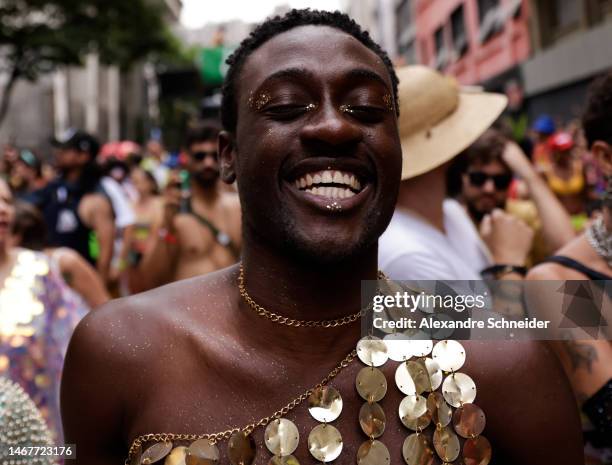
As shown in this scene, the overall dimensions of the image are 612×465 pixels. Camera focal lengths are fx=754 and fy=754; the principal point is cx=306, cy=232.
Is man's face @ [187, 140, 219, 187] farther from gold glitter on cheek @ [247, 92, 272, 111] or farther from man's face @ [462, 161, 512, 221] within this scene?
gold glitter on cheek @ [247, 92, 272, 111]

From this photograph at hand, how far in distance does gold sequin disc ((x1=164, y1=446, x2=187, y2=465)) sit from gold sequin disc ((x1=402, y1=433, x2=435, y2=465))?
0.46 meters

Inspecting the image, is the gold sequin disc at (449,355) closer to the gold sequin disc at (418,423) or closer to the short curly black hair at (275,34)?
the gold sequin disc at (418,423)

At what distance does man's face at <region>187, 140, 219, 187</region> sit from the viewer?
16.6 feet

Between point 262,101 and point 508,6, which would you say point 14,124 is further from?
point 262,101

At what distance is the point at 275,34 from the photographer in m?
1.81

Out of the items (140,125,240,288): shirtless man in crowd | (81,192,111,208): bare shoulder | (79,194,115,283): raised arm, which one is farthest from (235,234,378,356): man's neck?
(81,192,111,208): bare shoulder

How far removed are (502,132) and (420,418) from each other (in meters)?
2.68

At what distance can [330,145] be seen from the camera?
1.61 m

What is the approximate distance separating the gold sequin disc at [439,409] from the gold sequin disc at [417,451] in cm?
5

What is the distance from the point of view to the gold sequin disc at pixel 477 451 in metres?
1.61

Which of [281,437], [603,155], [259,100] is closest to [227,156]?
[259,100]

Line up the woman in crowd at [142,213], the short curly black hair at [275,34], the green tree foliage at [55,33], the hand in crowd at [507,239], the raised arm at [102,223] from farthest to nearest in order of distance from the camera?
the green tree foliage at [55,33], the woman in crowd at [142,213], the raised arm at [102,223], the hand in crowd at [507,239], the short curly black hair at [275,34]

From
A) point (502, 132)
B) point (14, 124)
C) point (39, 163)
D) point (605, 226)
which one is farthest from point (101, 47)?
point (605, 226)

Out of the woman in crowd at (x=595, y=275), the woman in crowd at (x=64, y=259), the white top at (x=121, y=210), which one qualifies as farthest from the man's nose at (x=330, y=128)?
the white top at (x=121, y=210)
